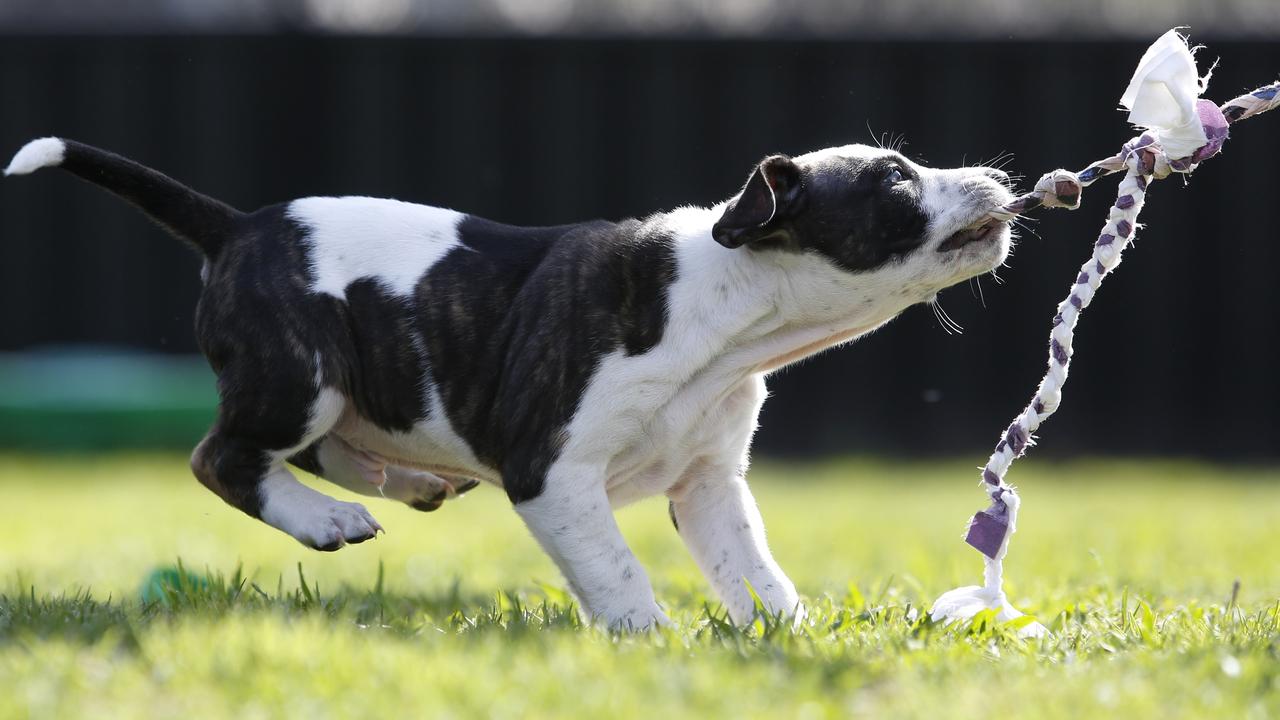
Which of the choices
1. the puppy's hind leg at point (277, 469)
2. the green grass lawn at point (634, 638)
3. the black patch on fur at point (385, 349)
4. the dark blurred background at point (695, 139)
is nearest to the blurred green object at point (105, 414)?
the dark blurred background at point (695, 139)

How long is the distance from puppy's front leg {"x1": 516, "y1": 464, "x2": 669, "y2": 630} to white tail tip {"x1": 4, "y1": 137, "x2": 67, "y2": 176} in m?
1.65

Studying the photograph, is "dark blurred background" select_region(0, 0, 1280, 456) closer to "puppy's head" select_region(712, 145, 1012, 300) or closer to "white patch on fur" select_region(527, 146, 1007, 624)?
"white patch on fur" select_region(527, 146, 1007, 624)

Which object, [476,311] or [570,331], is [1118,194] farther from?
[476,311]

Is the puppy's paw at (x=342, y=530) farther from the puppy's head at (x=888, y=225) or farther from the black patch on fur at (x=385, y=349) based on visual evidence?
the puppy's head at (x=888, y=225)

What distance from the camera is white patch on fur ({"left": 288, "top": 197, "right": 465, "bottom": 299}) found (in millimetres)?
4145

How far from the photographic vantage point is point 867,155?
13.3ft

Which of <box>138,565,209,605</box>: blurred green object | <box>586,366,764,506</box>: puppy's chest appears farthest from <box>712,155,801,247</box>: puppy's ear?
<box>138,565,209,605</box>: blurred green object

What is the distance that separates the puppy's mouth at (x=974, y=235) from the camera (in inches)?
155

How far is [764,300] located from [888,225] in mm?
364

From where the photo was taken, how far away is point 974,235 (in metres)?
3.96

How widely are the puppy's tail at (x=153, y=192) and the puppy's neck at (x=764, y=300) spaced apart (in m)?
1.29

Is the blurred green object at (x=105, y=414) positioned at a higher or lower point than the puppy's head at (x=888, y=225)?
lower

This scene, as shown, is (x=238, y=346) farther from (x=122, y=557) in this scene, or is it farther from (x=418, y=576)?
(x=122, y=557)

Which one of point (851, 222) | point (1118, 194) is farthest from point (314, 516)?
point (1118, 194)
